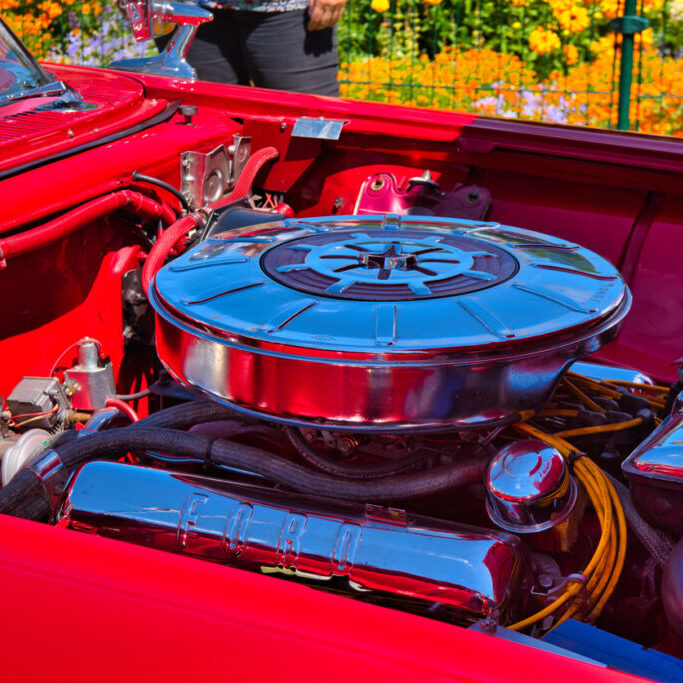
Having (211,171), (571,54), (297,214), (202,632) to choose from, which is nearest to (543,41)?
(571,54)

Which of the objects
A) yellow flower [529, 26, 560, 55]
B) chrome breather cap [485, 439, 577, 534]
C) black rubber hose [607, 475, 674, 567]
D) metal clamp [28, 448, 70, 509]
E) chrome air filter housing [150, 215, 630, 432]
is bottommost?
black rubber hose [607, 475, 674, 567]

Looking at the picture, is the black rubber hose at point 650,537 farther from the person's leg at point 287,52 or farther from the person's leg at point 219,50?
the person's leg at point 219,50

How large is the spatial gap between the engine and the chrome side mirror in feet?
3.67

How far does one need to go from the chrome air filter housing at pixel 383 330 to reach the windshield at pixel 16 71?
2.71 ft

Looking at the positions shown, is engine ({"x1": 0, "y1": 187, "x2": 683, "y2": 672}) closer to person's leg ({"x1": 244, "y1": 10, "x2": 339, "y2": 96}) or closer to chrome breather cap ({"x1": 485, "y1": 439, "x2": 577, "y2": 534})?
chrome breather cap ({"x1": 485, "y1": 439, "x2": 577, "y2": 534})

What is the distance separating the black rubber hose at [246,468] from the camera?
1.08 m

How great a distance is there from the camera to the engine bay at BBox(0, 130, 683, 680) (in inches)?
38.1

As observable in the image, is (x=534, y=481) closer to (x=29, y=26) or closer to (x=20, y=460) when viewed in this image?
(x=20, y=460)

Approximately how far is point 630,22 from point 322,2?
2.14 metres

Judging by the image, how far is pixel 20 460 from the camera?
126 cm

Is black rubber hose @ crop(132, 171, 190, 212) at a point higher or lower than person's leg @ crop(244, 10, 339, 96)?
lower

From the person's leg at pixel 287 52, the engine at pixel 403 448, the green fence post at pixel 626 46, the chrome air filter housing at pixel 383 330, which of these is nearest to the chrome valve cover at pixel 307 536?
the engine at pixel 403 448

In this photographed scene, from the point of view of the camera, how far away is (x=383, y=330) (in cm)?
100

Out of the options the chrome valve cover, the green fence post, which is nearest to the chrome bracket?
the chrome valve cover
